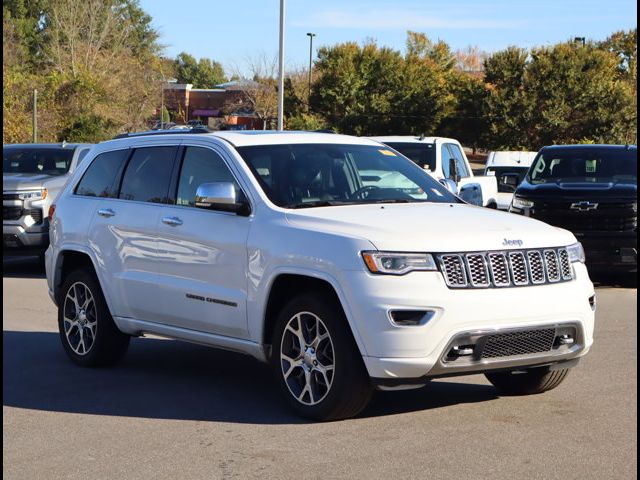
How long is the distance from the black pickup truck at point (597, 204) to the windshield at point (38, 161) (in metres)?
6.97

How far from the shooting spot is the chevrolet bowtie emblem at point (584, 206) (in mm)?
15078

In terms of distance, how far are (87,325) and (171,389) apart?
1199 millimetres

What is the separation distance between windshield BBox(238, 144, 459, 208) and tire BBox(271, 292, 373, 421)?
853mm

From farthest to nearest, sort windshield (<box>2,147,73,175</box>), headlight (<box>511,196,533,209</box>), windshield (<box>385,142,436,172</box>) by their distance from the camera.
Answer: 1. windshield (<box>385,142,436,172</box>)
2. windshield (<box>2,147,73,175</box>)
3. headlight (<box>511,196,533,209</box>)

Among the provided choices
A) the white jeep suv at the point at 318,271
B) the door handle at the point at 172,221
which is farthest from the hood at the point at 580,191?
the door handle at the point at 172,221

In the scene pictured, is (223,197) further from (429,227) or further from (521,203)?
(521,203)

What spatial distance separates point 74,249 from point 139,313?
3.48ft

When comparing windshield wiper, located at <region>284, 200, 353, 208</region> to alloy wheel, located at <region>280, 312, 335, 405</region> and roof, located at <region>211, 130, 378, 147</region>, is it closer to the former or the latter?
roof, located at <region>211, 130, 378, 147</region>

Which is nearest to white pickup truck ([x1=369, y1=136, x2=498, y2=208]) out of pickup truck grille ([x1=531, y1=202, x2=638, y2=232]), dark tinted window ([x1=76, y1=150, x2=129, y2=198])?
pickup truck grille ([x1=531, y1=202, x2=638, y2=232])

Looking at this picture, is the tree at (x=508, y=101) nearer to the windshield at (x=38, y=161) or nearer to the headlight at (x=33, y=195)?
the windshield at (x=38, y=161)

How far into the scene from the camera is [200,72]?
167m

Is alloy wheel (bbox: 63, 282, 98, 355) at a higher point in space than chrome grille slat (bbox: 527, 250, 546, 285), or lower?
lower

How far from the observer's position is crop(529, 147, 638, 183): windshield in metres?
16.3

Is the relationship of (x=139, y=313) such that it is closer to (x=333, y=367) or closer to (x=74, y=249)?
(x=74, y=249)
